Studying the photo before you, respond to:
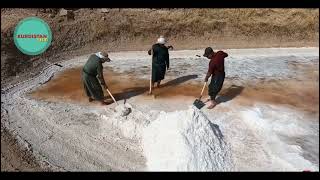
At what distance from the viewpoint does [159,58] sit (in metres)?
10.9

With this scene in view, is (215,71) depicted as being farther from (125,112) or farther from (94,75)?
(94,75)

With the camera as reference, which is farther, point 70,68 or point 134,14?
point 134,14

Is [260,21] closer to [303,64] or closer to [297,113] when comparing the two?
[303,64]

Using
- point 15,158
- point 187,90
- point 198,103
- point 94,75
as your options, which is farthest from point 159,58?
point 15,158

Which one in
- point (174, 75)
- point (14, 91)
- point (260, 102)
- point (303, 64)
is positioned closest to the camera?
point (260, 102)

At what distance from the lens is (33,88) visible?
38.2 feet

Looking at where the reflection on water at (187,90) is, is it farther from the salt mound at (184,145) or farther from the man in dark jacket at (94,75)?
the salt mound at (184,145)

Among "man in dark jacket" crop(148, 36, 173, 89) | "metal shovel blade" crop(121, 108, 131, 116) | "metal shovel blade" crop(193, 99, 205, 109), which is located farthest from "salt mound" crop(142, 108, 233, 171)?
"man in dark jacket" crop(148, 36, 173, 89)

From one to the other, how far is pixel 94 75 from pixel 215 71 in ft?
7.89

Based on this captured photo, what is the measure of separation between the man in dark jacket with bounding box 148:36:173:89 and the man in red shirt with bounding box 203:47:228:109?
1147 mm

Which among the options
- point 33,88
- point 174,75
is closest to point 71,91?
point 33,88

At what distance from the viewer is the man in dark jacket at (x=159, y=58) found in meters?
10.8

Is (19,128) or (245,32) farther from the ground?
(245,32)

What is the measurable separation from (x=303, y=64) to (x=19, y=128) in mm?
7468
